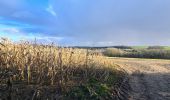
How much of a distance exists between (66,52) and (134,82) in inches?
164

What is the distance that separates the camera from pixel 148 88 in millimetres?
17641

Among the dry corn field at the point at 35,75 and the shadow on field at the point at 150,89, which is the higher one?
the dry corn field at the point at 35,75

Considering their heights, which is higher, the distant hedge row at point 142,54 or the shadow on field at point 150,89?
the distant hedge row at point 142,54

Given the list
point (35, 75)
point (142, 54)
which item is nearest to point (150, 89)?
point (35, 75)

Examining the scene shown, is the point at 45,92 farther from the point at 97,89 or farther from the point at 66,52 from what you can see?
the point at 66,52

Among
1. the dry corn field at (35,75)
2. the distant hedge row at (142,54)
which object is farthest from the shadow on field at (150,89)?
the distant hedge row at (142,54)

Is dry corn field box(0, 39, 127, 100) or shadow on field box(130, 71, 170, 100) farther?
shadow on field box(130, 71, 170, 100)

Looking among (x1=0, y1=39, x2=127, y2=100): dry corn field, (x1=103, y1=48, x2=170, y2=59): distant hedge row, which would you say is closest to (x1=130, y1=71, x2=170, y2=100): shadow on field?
(x1=0, y1=39, x2=127, y2=100): dry corn field

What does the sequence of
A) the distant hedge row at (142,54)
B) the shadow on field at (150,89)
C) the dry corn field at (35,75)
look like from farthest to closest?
the distant hedge row at (142,54), the shadow on field at (150,89), the dry corn field at (35,75)

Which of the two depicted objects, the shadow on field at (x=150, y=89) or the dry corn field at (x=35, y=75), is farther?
the shadow on field at (x=150, y=89)

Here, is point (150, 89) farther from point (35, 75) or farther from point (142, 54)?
point (142, 54)

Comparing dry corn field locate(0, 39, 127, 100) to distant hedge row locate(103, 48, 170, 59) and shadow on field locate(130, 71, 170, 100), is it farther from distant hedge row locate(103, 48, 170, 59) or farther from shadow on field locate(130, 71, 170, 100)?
distant hedge row locate(103, 48, 170, 59)

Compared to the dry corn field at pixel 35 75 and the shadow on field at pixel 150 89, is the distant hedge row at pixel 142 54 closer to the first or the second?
the shadow on field at pixel 150 89

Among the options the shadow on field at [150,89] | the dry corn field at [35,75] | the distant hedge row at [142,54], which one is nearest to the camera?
the dry corn field at [35,75]
